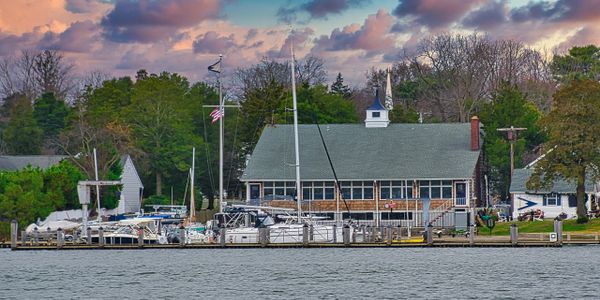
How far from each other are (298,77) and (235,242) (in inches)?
3215

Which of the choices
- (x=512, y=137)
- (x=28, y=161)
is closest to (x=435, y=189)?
(x=512, y=137)

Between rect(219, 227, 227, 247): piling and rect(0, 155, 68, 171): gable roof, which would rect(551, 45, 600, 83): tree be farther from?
rect(219, 227, 227, 247): piling

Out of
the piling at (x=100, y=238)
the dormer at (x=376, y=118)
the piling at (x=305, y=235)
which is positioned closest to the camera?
the piling at (x=305, y=235)

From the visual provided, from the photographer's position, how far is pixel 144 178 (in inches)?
5030

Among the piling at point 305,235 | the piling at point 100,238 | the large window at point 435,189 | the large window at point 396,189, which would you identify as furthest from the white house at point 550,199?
the piling at point 100,238

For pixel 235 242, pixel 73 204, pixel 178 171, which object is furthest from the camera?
pixel 178 171

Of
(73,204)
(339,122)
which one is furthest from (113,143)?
(339,122)

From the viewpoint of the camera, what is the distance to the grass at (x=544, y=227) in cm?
8862

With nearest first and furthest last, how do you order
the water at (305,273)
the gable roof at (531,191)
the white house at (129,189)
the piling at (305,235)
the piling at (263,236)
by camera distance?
the water at (305,273), the piling at (305,235), the piling at (263,236), the gable roof at (531,191), the white house at (129,189)

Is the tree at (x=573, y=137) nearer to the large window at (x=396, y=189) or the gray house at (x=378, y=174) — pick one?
the gray house at (x=378, y=174)

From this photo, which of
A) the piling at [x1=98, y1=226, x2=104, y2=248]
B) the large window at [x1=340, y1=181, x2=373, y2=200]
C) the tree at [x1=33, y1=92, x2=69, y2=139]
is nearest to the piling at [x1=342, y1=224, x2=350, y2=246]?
the piling at [x1=98, y1=226, x2=104, y2=248]

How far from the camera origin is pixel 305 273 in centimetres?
7069

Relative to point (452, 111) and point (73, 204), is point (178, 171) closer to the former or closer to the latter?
point (73, 204)

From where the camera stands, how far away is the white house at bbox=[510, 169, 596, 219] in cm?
10206
